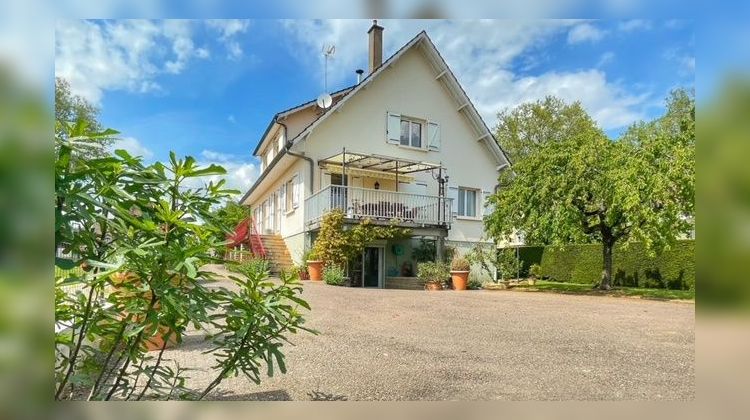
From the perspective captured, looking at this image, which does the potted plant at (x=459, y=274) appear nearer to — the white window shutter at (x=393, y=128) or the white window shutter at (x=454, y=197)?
the white window shutter at (x=454, y=197)

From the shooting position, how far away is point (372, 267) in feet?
40.4

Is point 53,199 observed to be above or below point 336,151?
below

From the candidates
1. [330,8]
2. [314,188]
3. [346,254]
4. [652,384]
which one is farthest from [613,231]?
[330,8]

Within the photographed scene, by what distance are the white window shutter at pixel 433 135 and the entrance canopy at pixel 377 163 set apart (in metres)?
0.61

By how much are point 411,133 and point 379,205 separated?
2771 millimetres

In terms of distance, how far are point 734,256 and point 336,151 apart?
10.5 meters

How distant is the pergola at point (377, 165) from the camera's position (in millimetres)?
12125

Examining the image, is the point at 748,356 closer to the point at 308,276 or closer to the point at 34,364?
the point at 34,364

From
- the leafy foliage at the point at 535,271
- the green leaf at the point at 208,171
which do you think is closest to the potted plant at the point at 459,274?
the leafy foliage at the point at 535,271

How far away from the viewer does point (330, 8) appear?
8.55ft

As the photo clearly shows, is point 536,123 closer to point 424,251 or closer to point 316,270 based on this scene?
point 424,251

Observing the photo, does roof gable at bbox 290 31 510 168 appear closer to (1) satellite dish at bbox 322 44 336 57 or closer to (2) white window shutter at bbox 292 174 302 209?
(2) white window shutter at bbox 292 174 302 209

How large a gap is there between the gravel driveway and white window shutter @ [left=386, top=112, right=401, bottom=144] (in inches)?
256

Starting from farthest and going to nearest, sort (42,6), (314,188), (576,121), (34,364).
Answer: (576,121) → (314,188) → (42,6) → (34,364)
